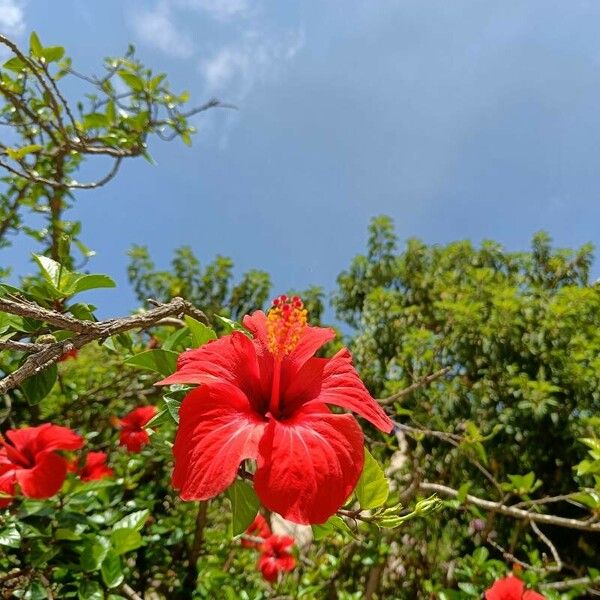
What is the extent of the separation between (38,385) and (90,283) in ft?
0.75

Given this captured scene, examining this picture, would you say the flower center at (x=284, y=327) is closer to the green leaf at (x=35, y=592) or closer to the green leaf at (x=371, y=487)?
the green leaf at (x=371, y=487)

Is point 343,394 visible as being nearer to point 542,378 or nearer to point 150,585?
point 150,585

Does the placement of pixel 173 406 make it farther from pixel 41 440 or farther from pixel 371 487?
pixel 41 440

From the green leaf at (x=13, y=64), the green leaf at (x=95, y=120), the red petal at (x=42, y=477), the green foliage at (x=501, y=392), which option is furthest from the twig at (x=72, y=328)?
the green foliage at (x=501, y=392)

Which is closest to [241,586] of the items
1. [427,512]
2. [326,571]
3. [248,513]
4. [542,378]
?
[326,571]

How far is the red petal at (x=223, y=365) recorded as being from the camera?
2.49ft

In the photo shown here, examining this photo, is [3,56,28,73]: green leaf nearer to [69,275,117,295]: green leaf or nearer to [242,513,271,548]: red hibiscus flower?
[69,275,117,295]: green leaf

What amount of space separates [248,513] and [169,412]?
22cm

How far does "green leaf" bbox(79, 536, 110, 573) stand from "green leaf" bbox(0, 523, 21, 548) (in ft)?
0.58

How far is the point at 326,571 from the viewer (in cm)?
238

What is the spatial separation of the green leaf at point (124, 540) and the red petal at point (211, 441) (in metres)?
1.01

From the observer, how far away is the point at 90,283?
1.04 meters

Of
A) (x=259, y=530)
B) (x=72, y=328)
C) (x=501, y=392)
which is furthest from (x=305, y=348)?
(x=501, y=392)

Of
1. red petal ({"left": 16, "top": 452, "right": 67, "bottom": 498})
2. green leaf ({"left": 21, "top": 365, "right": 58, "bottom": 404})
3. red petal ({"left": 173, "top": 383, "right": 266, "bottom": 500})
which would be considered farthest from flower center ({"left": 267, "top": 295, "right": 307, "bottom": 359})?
red petal ({"left": 16, "top": 452, "right": 67, "bottom": 498})
